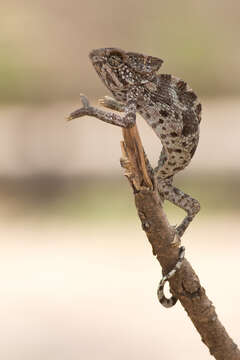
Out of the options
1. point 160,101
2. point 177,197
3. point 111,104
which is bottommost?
point 177,197

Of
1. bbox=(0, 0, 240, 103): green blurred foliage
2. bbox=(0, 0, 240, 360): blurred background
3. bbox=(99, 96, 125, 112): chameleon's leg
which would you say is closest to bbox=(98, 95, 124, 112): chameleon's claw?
bbox=(99, 96, 125, 112): chameleon's leg

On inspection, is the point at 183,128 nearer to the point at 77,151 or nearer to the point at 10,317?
the point at 10,317

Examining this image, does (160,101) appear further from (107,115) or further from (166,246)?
(166,246)

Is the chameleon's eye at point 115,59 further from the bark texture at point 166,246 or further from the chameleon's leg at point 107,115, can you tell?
the bark texture at point 166,246

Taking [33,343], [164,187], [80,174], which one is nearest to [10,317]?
[33,343]

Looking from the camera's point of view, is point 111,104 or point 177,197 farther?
point 177,197

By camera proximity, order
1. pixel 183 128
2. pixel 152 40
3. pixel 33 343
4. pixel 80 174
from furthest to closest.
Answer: pixel 152 40
pixel 80 174
pixel 33 343
pixel 183 128

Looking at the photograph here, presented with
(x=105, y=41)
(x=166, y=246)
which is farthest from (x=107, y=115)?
(x=105, y=41)
